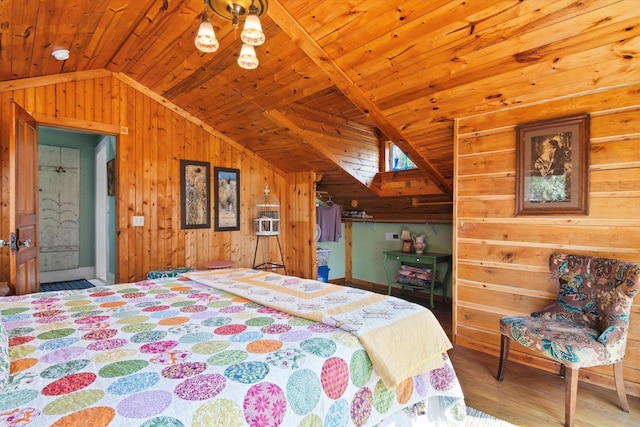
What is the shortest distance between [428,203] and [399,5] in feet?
8.45

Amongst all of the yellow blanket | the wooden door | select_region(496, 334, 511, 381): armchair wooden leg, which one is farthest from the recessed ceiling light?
select_region(496, 334, 511, 381): armchair wooden leg

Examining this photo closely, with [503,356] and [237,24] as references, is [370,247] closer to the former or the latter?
[503,356]

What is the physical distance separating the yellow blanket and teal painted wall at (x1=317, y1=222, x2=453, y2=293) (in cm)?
307

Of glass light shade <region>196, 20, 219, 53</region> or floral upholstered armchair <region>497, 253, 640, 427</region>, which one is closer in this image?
glass light shade <region>196, 20, 219, 53</region>

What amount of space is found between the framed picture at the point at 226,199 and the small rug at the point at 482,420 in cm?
338

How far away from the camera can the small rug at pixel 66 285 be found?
5.01 meters

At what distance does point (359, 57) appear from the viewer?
259cm

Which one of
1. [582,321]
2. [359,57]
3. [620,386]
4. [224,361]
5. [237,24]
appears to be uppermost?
[359,57]

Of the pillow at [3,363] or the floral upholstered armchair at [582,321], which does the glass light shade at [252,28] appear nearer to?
the pillow at [3,363]

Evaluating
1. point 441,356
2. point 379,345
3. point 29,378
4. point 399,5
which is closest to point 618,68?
point 399,5

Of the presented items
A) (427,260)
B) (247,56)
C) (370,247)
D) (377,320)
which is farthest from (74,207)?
(377,320)

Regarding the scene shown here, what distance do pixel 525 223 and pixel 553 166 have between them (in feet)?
1.53

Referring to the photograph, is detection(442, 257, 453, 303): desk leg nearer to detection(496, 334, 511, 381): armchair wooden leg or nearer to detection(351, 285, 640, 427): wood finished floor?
Result: detection(351, 285, 640, 427): wood finished floor

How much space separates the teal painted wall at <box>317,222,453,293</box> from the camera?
4.81m
